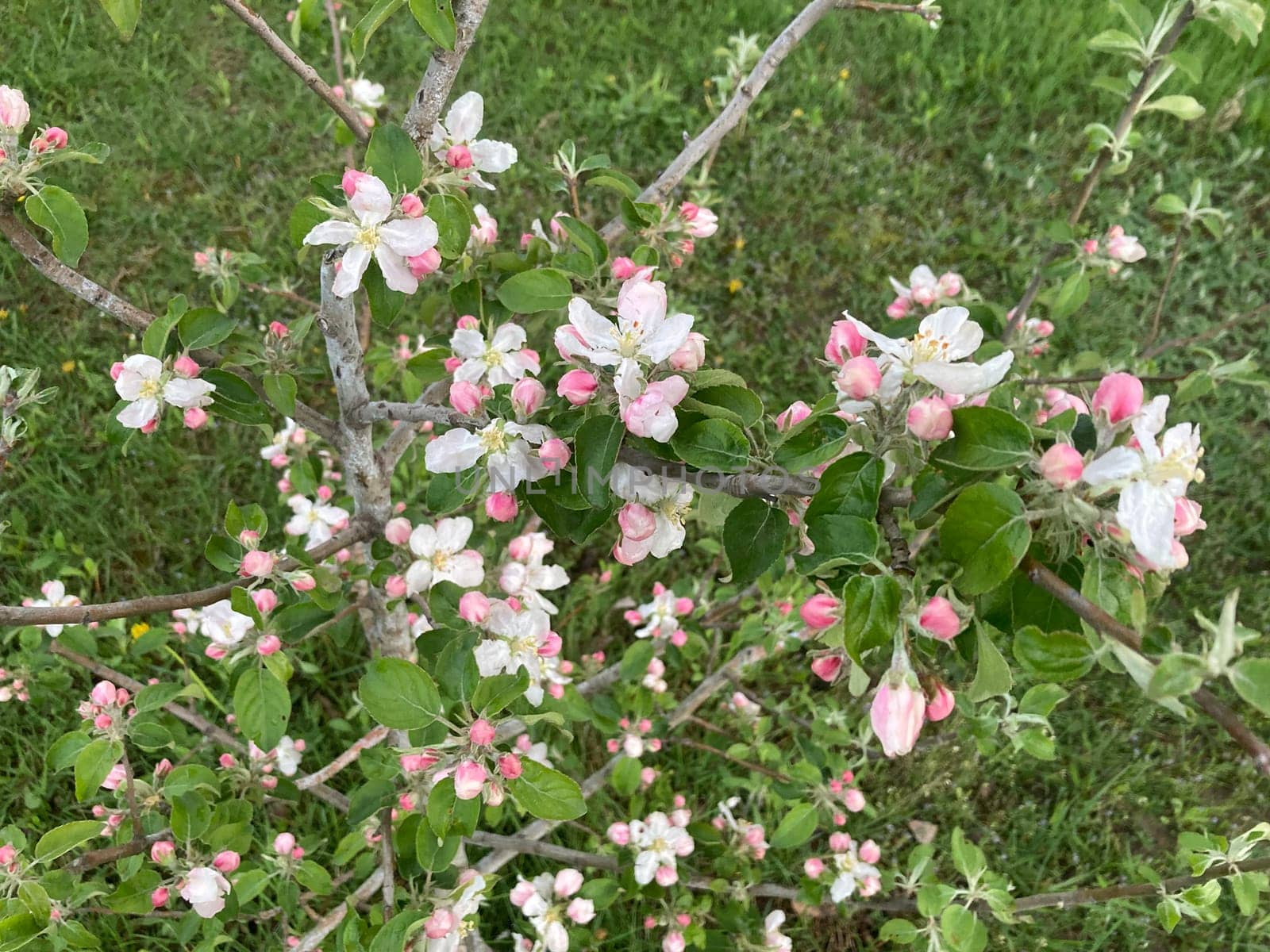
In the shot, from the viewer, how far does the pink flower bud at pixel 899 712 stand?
83 cm

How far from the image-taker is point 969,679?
109cm

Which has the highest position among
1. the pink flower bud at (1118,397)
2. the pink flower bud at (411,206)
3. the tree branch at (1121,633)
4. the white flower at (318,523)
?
the pink flower bud at (1118,397)

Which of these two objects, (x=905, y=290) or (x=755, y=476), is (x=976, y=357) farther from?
Answer: (x=755, y=476)

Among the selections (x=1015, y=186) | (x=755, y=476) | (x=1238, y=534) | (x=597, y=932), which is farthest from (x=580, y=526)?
(x=1015, y=186)

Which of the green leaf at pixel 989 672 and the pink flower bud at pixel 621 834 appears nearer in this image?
the green leaf at pixel 989 672

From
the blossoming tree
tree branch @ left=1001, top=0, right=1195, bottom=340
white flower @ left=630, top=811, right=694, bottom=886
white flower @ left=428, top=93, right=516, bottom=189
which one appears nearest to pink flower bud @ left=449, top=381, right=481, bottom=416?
the blossoming tree

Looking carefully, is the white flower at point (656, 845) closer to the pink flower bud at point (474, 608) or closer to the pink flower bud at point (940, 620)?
the pink flower bud at point (474, 608)

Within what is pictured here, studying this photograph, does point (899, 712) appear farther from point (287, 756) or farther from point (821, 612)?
point (287, 756)

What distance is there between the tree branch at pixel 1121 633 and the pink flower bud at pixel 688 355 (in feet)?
1.30

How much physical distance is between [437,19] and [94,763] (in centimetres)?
112

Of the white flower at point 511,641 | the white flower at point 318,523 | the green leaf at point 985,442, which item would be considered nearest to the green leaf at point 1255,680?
the green leaf at point 985,442

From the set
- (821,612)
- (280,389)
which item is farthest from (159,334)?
(821,612)

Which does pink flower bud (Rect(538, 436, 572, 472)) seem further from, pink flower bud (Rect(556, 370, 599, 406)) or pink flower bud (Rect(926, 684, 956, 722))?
pink flower bud (Rect(926, 684, 956, 722))

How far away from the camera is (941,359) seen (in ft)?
3.02
